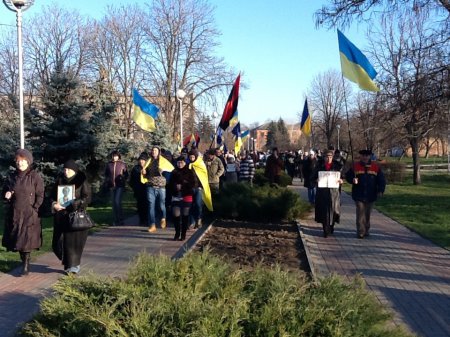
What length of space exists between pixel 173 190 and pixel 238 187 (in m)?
3.64

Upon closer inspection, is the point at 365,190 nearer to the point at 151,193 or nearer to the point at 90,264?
the point at 151,193

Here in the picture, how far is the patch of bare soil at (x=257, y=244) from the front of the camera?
859cm

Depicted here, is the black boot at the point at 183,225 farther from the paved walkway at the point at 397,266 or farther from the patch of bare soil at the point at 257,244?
the paved walkway at the point at 397,266

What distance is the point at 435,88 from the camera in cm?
1658

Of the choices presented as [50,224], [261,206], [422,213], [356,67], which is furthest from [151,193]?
[422,213]

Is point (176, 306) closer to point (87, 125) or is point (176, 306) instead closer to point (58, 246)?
point (58, 246)

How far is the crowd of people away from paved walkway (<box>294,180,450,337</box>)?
2.55 ft

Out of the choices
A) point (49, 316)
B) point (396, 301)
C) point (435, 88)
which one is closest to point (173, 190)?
point (396, 301)

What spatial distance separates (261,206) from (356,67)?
3886 mm

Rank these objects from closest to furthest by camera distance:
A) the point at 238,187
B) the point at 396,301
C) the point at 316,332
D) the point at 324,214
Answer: the point at 316,332
the point at 396,301
the point at 324,214
the point at 238,187

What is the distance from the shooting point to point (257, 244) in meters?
10.3

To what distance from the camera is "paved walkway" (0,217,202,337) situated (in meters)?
6.13

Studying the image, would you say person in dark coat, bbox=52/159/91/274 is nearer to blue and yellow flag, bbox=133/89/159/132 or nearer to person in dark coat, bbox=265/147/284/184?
blue and yellow flag, bbox=133/89/159/132

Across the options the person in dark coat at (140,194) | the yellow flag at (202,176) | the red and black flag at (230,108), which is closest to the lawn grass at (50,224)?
the person in dark coat at (140,194)
